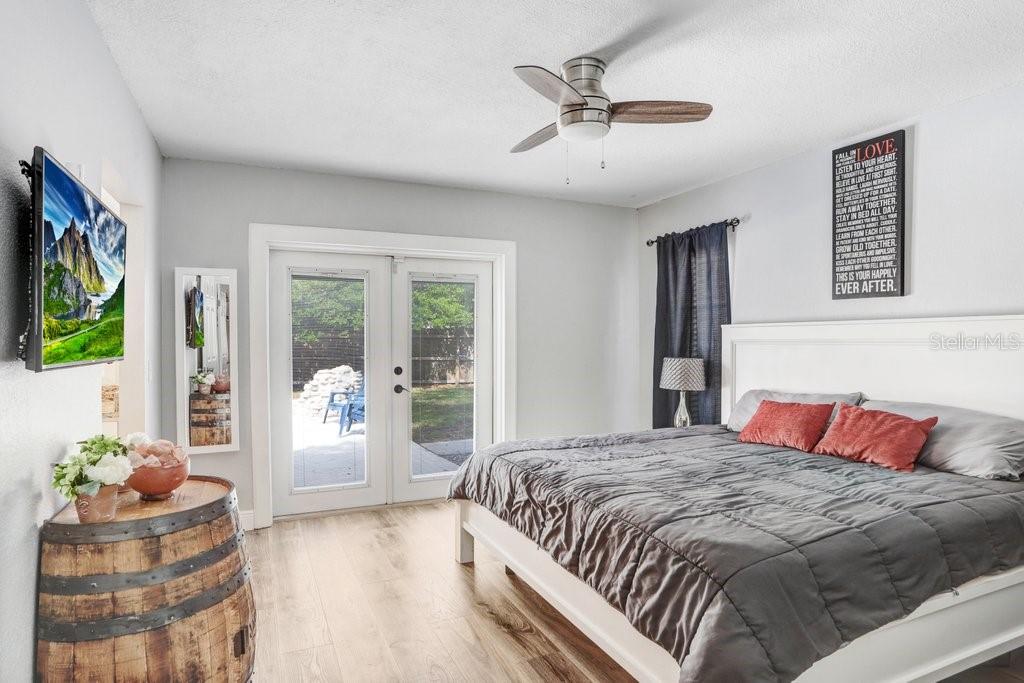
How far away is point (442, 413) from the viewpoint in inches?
184

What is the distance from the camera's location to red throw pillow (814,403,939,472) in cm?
267

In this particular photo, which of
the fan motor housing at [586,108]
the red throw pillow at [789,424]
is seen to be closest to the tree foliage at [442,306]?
the red throw pillow at [789,424]

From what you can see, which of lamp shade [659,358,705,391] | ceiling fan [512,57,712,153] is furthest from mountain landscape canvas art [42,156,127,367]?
lamp shade [659,358,705,391]

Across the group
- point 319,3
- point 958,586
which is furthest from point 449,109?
point 958,586

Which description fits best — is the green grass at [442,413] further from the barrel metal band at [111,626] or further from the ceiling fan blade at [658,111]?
the barrel metal band at [111,626]

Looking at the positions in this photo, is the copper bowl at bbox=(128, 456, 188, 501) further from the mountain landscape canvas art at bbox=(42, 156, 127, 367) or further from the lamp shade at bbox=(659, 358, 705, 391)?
the lamp shade at bbox=(659, 358, 705, 391)

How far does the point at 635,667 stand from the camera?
194 centimetres

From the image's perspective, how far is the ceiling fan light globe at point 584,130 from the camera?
2316mm

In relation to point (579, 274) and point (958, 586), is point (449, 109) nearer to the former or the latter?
point (579, 274)

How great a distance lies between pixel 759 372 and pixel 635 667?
2.54 metres

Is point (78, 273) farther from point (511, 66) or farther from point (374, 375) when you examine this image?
point (374, 375)

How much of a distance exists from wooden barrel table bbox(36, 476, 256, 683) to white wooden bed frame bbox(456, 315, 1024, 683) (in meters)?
1.21

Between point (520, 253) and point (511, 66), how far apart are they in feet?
7.51

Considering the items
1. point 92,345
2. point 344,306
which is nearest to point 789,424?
point 344,306
